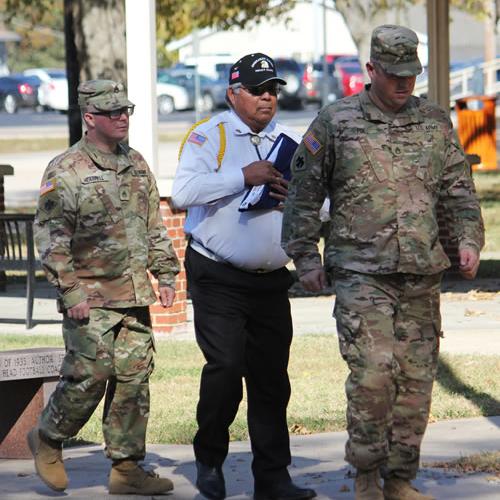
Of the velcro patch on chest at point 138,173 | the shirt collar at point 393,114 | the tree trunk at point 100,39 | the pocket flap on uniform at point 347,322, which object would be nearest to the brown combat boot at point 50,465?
the velcro patch on chest at point 138,173

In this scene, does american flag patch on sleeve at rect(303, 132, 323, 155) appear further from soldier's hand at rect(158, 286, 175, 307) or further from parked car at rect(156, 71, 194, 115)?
parked car at rect(156, 71, 194, 115)

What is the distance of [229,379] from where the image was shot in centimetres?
614

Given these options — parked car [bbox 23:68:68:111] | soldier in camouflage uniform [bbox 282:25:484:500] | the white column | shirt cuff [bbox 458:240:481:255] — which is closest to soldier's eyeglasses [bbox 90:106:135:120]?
soldier in camouflage uniform [bbox 282:25:484:500]

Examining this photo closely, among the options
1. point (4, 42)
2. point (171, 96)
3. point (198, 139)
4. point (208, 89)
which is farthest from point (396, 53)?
point (4, 42)

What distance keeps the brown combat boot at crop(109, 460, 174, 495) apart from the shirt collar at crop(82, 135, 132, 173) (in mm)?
1262

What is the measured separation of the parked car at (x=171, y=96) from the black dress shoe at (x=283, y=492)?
4957cm

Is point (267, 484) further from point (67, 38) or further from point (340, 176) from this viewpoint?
point (67, 38)

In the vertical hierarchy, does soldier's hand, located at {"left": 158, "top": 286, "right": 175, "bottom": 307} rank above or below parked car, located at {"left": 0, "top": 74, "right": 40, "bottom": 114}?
below

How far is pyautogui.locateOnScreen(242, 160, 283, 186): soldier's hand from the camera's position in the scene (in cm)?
607

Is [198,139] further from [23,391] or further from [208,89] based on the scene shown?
[208,89]

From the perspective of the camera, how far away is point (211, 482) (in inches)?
244

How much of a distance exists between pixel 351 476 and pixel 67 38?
36.3 feet

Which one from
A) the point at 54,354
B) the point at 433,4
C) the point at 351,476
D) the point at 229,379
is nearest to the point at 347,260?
the point at 229,379

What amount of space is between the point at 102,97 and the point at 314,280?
1.25m
